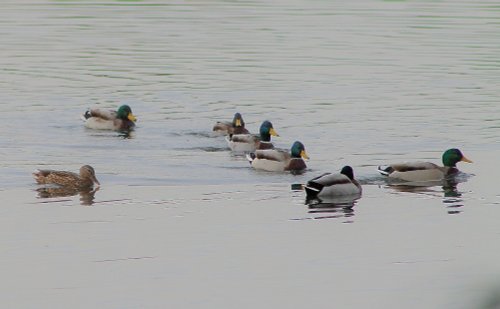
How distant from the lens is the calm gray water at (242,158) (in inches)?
527

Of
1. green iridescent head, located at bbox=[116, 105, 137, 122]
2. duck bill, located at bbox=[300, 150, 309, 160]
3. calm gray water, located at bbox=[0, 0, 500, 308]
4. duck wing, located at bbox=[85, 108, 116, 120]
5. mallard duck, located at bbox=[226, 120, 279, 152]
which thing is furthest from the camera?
green iridescent head, located at bbox=[116, 105, 137, 122]

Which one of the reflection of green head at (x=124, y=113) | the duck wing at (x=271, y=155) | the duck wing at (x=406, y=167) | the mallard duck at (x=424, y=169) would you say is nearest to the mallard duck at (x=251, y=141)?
the duck wing at (x=271, y=155)

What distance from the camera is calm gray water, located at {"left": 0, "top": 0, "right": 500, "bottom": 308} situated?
13.4 meters

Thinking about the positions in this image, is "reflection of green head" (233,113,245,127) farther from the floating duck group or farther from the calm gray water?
the calm gray water

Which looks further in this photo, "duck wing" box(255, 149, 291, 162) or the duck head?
"duck wing" box(255, 149, 291, 162)

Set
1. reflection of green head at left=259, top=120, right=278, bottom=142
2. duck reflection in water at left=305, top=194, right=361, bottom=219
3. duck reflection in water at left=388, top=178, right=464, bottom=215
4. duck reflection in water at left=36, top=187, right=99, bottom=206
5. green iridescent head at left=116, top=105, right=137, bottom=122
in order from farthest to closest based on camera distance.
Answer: green iridescent head at left=116, top=105, right=137, bottom=122, reflection of green head at left=259, top=120, right=278, bottom=142, duck reflection in water at left=388, top=178, right=464, bottom=215, duck reflection in water at left=36, top=187, right=99, bottom=206, duck reflection in water at left=305, top=194, right=361, bottom=219

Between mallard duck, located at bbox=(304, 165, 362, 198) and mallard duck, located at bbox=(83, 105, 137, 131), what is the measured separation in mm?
6828

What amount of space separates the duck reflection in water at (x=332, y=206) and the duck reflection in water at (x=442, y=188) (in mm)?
1133

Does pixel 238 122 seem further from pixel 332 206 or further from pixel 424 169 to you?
pixel 332 206

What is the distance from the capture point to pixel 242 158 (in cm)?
2284

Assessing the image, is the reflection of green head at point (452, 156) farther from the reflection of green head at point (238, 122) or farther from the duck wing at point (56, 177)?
the duck wing at point (56, 177)

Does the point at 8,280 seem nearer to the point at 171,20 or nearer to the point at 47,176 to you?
the point at 47,176

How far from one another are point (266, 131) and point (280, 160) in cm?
171

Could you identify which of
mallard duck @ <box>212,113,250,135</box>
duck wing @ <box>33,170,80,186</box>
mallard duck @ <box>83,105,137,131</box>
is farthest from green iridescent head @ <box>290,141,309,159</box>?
mallard duck @ <box>83,105,137,131</box>
